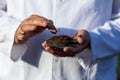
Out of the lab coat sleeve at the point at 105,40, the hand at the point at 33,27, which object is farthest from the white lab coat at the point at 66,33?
the hand at the point at 33,27

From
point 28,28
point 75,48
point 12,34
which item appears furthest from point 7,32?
point 75,48

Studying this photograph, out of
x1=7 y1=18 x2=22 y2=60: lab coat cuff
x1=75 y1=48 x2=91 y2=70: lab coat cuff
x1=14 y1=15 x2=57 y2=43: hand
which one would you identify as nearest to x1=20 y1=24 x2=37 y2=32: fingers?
x1=14 y1=15 x2=57 y2=43: hand

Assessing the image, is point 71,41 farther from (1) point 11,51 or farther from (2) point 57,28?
(1) point 11,51

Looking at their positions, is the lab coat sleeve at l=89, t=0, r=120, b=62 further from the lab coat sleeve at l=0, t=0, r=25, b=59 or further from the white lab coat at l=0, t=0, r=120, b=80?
the lab coat sleeve at l=0, t=0, r=25, b=59

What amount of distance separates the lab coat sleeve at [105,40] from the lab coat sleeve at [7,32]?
372mm

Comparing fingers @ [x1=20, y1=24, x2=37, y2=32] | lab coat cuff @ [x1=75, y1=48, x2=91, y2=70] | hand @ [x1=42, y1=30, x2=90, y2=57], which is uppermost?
fingers @ [x1=20, y1=24, x2=37, y2=32]

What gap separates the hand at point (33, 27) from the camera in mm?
1854

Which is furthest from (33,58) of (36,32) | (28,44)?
(36,32)

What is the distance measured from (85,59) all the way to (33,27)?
324mm

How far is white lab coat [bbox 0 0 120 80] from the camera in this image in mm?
2047

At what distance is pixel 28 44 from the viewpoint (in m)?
2.05

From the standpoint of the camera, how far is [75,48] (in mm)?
1882

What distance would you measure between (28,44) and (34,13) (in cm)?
16

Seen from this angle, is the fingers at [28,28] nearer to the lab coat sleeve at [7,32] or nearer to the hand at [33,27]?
the hand at [33,27]
